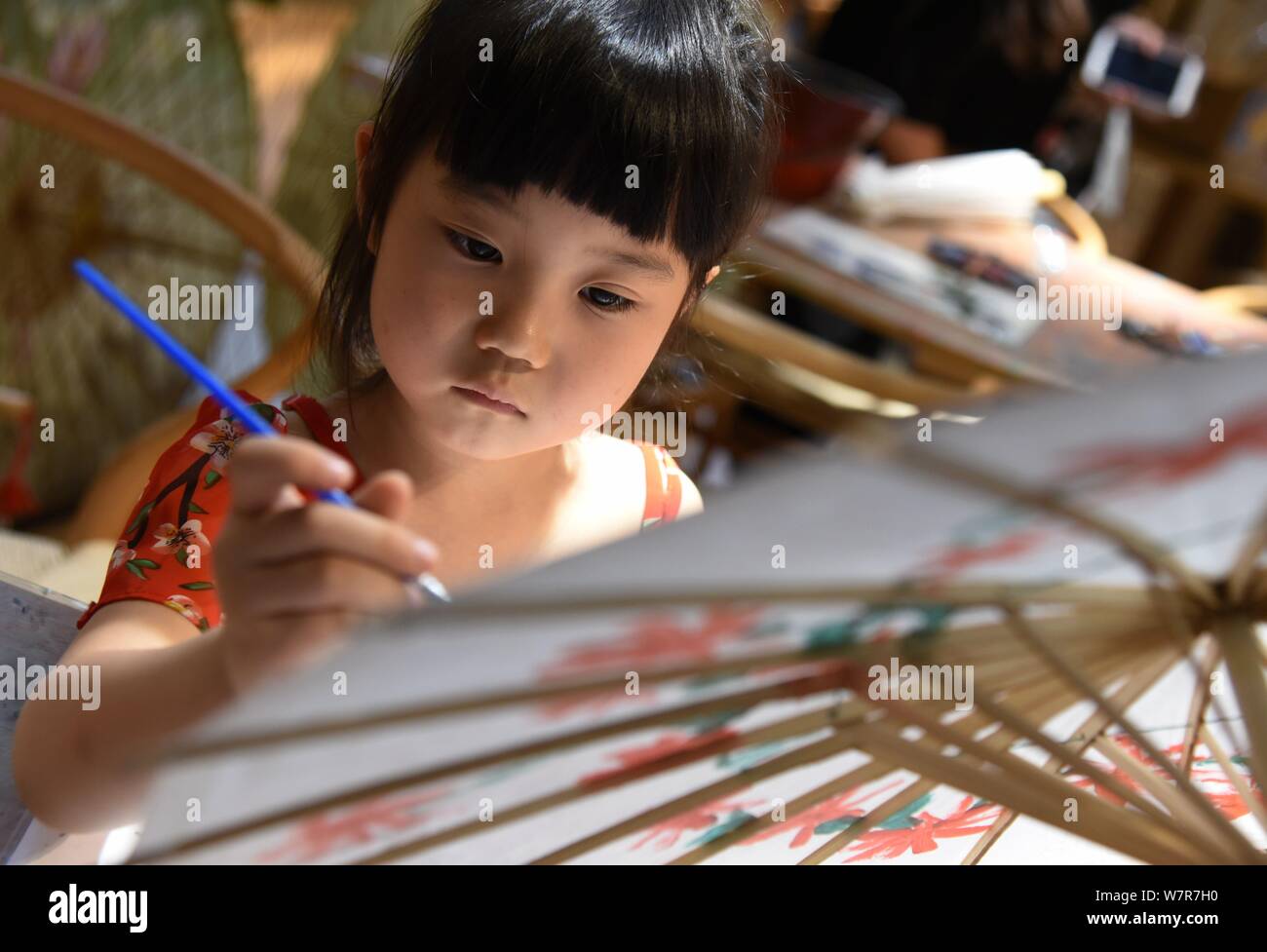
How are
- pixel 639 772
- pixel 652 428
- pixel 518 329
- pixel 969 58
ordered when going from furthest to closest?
pixel 969 58 → pixel 652 428 → pixel 518 329 → pixel 639 772

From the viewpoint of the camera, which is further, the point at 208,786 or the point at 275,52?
the point at 275,52

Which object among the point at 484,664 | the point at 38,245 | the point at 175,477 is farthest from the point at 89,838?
the point at 38,245

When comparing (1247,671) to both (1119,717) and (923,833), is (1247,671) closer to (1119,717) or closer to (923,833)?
(1119,717)

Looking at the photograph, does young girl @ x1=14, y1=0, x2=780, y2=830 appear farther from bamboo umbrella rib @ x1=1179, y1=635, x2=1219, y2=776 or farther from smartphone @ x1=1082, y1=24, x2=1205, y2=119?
smartphone @ x1=1082, y1=24, x2=1205, y2=119

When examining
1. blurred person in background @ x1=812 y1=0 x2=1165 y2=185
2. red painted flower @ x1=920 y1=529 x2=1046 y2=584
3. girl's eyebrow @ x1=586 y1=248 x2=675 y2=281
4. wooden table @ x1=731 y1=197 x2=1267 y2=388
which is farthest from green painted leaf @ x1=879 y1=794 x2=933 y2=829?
blurred person in background @ x1=812 y1=0 x2=1165 y2=185

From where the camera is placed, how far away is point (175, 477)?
0.79 meters

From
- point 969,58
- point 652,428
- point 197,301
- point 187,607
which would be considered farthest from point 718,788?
point 969,58

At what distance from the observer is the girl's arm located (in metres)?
0.52

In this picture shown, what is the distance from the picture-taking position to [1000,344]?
6.89ft

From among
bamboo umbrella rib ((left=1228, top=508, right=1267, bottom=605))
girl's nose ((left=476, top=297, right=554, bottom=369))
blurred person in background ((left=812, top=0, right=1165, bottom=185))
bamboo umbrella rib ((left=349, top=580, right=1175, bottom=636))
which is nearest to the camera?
bamboo umbrella rib ((left=349, top=580, right=1175, bottom=636))

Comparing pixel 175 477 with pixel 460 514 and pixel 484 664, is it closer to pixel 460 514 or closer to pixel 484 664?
pixel 460 514

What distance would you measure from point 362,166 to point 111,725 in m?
0.43
